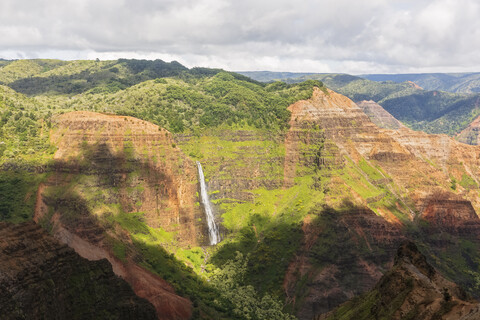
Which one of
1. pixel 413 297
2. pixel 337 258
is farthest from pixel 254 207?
pixel 413 297

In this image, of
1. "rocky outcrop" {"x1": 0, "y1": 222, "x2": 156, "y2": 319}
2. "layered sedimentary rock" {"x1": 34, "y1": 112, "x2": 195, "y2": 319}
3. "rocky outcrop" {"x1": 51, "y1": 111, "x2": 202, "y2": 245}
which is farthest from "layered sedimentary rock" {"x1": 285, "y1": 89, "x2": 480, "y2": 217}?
"rocky outcrop" {"x1": 0, "y1": 222, "x2": 156, "y2": 319}

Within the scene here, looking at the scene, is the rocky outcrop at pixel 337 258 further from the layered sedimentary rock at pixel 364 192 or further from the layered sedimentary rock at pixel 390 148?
the layered sedimentary rock at pixel 390 148

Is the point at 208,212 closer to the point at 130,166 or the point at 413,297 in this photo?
the point at 130,166

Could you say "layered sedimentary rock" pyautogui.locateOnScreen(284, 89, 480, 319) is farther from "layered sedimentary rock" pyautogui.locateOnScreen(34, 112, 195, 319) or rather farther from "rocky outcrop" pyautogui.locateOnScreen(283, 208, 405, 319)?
"layered sedimentary rock" pyautogui.locateOnScreen(34, 112, 195, 319)

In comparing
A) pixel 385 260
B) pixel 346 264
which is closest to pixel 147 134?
pixel 346 264

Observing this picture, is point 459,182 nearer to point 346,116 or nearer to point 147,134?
point 346,116

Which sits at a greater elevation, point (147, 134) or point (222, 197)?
point (147, 134)
